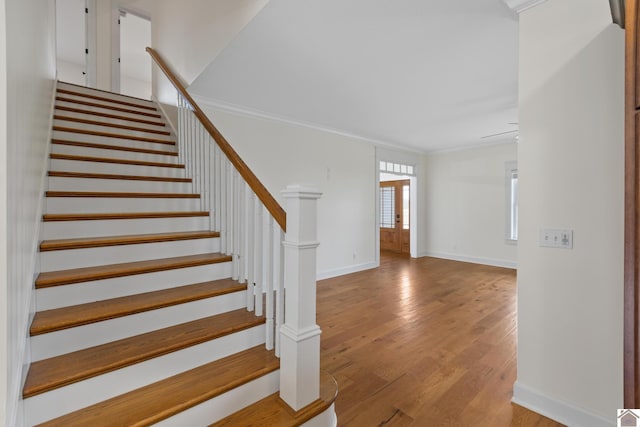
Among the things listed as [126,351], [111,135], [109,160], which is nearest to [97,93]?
[111,135]

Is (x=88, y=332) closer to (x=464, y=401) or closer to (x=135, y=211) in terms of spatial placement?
(x=135, y=211)

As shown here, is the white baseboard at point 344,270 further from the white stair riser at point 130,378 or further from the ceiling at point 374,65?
the white stair riser at point 130,378

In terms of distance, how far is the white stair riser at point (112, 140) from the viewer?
8.83ft

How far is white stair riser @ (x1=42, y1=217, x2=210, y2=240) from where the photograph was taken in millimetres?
1924

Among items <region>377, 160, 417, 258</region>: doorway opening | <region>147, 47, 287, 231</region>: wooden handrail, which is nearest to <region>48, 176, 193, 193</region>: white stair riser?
<region>147, 47, 287, 231</region>: wooden handrail

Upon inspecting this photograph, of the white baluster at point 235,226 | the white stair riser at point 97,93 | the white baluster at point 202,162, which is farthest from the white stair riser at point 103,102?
the white baluster at point 235,226

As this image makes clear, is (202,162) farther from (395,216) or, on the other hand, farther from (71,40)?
(395,216)

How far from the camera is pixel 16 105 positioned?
112 cm

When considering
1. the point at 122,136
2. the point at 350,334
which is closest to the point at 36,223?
the point at 122,136

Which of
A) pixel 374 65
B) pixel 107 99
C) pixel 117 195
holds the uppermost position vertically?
pixel 107 99

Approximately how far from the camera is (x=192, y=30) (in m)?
3.13

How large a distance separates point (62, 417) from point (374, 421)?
1.49 m

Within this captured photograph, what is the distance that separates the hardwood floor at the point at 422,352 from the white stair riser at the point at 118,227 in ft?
5.01

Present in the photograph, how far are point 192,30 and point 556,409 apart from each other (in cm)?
428
